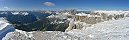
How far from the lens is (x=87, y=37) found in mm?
7523

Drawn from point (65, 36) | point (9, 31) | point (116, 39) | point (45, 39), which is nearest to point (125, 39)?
point (116, 39)

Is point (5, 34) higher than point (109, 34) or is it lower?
higher

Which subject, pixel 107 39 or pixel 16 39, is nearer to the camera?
pixel 16 39

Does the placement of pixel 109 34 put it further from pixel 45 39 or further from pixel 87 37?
pixel 45 39

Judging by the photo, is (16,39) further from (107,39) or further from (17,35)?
(107,39)

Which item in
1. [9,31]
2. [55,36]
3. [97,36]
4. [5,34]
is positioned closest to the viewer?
[5,34]

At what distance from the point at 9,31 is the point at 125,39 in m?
3.96

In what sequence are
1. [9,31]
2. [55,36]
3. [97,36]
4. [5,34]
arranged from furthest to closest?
[97,36]
[55,36]
[9,31]
[5,34]

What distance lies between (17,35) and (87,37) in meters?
2.49

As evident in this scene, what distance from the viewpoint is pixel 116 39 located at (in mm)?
7219

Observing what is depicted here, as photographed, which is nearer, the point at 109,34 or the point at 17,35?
the point at 17,35

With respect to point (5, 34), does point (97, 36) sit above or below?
below

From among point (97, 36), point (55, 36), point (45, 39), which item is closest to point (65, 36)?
point (55, 36)


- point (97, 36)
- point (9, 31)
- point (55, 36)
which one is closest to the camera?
point (9, 31)
